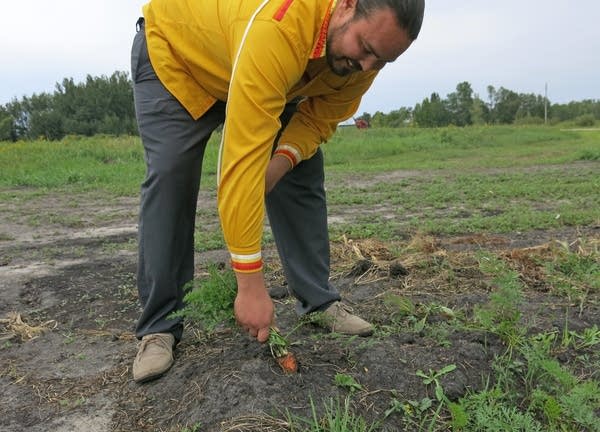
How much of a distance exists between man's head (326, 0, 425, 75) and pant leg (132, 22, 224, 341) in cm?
74

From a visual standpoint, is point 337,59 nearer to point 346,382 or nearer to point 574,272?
point 346,382

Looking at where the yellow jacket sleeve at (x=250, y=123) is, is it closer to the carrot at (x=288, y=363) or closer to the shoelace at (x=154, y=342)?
the carrot at (x=288, y=363)

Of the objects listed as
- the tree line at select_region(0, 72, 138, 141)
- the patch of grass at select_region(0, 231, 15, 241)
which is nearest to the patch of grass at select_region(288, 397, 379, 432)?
the patch of grass at select_region(0, 231, 15, 241)

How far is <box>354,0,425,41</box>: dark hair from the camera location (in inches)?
67.9

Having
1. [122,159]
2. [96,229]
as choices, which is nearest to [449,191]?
[96,229]

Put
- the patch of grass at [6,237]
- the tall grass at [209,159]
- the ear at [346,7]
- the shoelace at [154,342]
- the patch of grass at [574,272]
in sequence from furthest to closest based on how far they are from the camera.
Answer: the tall grass at [209,159] < the patch of grass at [6,237] < the patch of grass at [574,272] < the shoelace at [154,342] < the ear at [346,7]

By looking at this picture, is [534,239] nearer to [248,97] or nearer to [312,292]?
[312,292]

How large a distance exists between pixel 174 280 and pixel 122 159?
41.6 ft

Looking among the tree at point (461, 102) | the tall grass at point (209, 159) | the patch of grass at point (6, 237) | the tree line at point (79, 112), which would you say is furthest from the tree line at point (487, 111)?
the patch of grass at point (6, 237)

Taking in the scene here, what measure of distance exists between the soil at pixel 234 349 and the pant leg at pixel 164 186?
28 centimetres

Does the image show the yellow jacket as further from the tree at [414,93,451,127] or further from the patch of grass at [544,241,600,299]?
the tree at [414,93,451,127]

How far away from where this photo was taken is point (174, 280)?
255cm

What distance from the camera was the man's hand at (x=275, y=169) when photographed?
235cm

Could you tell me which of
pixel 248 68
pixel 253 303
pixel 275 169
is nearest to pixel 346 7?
pixel 248 68
